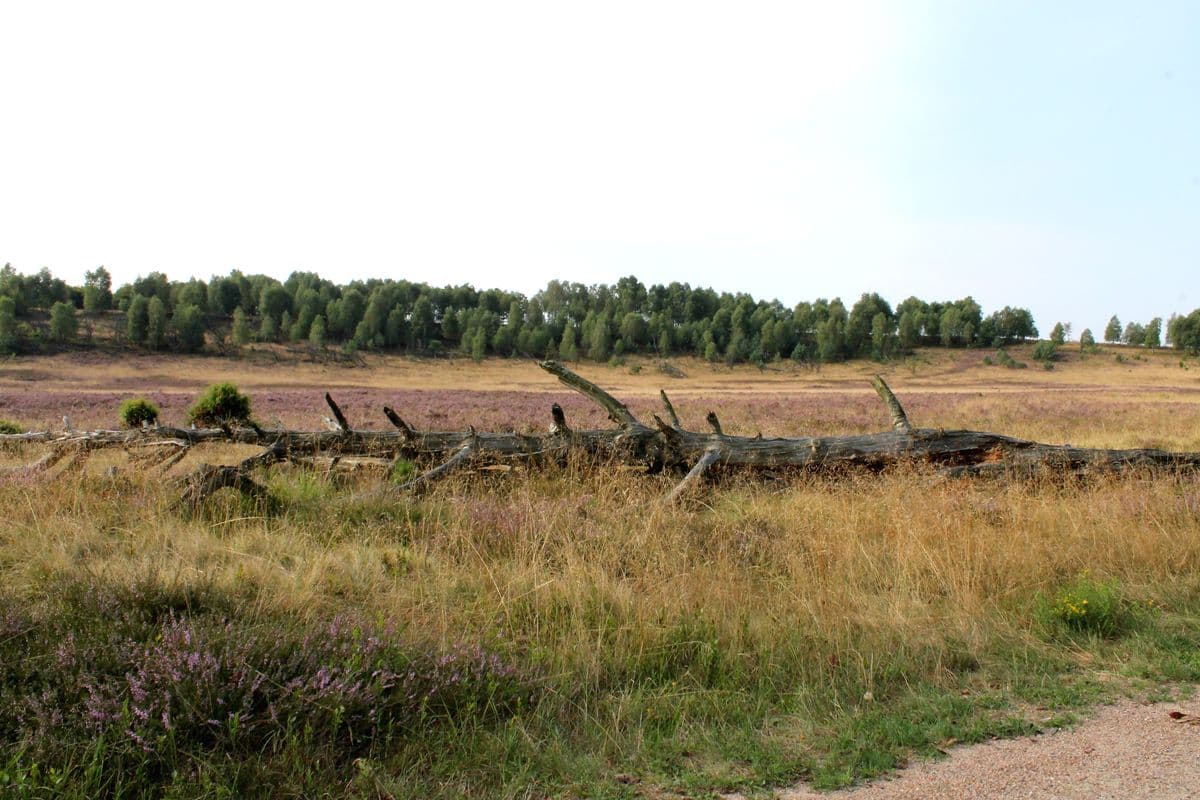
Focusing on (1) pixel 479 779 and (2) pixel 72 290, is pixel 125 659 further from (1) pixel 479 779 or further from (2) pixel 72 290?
(2) pixel 72 290

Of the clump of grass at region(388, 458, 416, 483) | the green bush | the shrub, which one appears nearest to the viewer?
the clump of grass at region(388, 458, 416, 483)

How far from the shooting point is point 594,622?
4617 mm

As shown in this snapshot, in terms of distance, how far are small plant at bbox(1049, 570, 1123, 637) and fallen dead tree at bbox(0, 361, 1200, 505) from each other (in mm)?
4333

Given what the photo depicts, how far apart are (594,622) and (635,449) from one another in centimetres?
498

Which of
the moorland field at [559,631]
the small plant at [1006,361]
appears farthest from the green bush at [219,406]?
the small plant at [1006,361]

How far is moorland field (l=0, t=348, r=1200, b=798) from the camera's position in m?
3.08

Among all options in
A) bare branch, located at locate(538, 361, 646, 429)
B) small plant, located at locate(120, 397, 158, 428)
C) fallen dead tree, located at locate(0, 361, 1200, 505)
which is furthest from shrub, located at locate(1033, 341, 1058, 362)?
bare branch, located at locate(538, 361, 646, 429)

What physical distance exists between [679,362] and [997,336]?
159 ft

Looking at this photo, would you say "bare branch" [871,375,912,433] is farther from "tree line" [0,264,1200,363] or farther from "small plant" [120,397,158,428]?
"tree line" [0,264,1200,363]

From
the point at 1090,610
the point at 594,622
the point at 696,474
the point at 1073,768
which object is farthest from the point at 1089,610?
the point at 696,474

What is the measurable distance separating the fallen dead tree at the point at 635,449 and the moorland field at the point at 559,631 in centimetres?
76

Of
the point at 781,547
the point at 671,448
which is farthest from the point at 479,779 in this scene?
the point at 671,448

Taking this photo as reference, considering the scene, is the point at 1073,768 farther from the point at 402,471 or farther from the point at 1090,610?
the point at 402,471

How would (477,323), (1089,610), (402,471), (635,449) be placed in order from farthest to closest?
(477,323), (635,449), (402,471), (1089,610)
